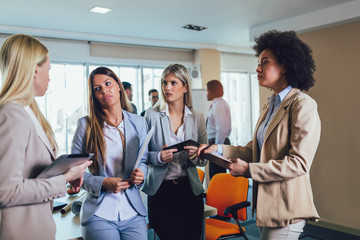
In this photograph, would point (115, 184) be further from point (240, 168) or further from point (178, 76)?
point (178, 76)

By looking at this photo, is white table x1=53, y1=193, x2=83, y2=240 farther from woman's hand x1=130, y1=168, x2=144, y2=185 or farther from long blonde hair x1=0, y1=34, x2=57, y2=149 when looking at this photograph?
long blonde hair x1=0, y1=34, x2=57, y2=149

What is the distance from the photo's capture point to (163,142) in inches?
89.7

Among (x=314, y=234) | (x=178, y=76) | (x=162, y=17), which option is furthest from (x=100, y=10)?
(x=314, y=234)

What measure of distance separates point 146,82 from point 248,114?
3.10 meters

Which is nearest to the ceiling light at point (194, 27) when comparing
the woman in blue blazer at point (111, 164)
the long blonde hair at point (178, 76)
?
the long blonde hair at point (178, 76)

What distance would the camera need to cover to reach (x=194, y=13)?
524 centimetres

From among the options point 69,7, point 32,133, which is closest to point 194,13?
point 69,7

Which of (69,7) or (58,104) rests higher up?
(69,7)

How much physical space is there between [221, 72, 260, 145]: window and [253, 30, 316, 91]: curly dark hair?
713cm

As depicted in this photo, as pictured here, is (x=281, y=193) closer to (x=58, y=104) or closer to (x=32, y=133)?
(x=32, y=133)

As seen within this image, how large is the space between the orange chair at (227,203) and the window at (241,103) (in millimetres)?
6021

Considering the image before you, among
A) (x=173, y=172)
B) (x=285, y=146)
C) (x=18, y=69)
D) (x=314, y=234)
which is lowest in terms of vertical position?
(x=314, y=234)

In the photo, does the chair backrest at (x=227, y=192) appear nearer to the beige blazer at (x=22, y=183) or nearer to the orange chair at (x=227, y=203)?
the orange chair at (x=227, y=203)

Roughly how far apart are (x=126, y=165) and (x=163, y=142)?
414mm
